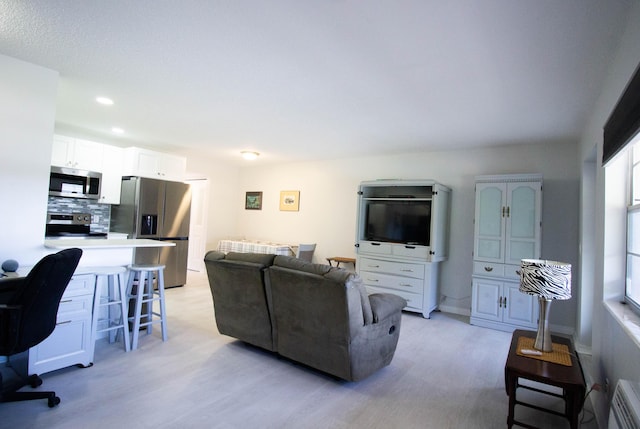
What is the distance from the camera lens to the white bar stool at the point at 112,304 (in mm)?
2803

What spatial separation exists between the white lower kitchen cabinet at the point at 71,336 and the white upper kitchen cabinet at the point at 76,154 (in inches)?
102

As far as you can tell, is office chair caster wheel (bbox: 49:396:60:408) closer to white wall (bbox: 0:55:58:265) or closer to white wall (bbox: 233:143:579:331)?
white wall (bbox: 0:55:58:265)

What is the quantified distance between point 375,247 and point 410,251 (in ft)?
1.77

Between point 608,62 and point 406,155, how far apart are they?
3.29 metres

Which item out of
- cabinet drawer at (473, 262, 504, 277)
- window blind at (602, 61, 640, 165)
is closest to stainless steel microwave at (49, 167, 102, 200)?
cabinet drawer at (473, 262, 504, 277)

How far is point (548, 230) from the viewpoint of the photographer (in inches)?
172

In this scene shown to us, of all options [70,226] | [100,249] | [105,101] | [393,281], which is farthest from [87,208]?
[393,281]

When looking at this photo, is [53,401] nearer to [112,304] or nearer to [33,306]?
[33,306]

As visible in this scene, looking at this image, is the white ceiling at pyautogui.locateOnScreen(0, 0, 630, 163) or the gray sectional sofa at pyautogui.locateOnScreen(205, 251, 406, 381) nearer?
the white ceiling at pyautogui.locateOnScreen(0, 0, 630, 163)

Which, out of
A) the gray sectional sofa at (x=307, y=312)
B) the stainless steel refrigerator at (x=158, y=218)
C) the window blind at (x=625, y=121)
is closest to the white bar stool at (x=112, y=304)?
the gray sectional sofa at (x=307, y=312)

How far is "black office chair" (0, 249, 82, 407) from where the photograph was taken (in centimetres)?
189

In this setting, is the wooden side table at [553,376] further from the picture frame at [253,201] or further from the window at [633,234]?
the picture frame at [253,201]

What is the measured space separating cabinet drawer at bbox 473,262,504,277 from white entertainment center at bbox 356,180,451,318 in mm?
531

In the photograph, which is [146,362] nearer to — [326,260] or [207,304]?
[207,304]
